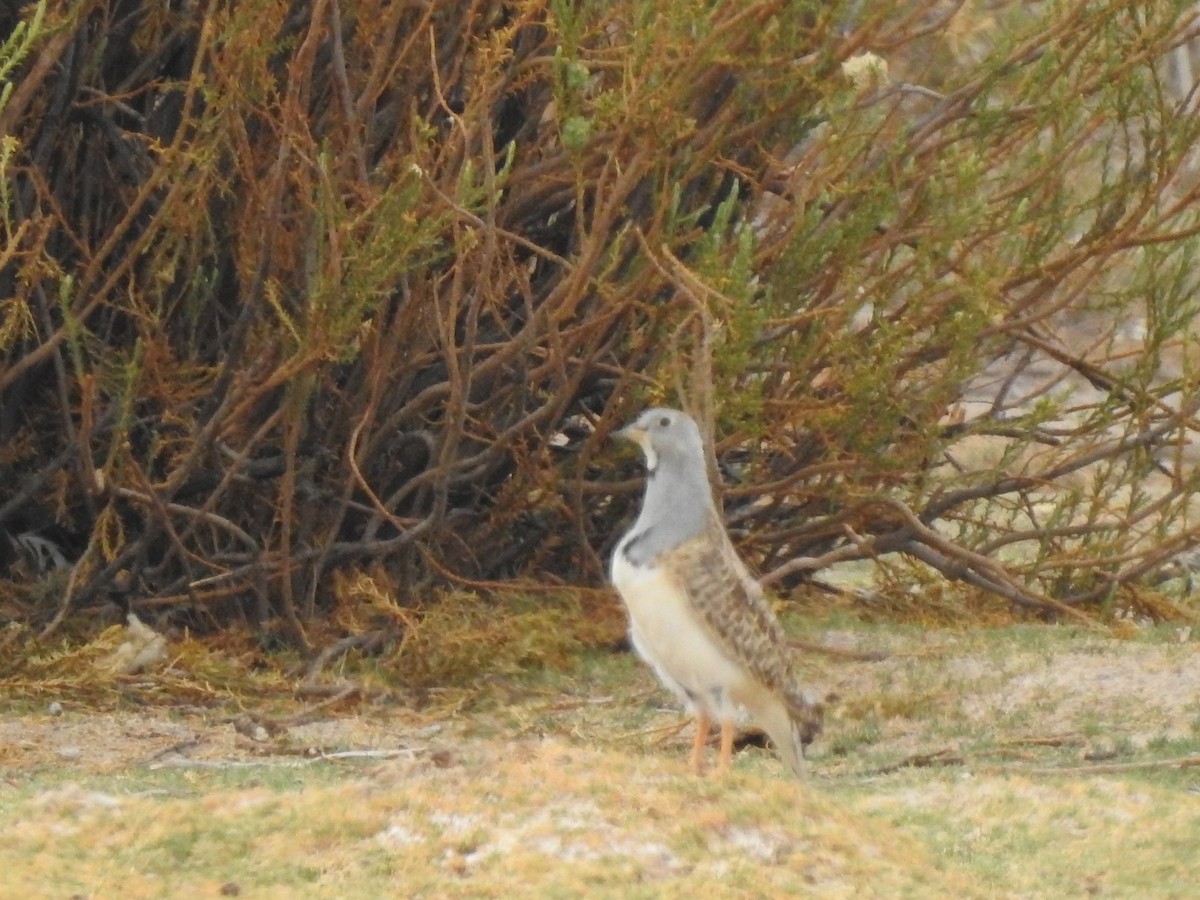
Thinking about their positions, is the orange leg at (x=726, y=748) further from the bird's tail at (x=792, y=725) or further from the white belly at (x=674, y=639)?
the bird's tail at (x=792, y=725)

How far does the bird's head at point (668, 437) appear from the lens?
4.76m

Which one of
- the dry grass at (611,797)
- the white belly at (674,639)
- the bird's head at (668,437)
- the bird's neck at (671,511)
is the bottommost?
the dry grass at (611,797)

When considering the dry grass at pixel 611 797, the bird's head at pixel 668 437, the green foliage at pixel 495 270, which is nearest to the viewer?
the dry grass at pixel 611 797

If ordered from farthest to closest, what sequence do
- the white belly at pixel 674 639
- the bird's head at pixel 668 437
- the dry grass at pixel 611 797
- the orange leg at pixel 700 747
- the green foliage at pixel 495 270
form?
1. the green foliage at pixel 495 270
2. the bird's head at pixel 668 437
3. the white belly at pixel 674 639
4. the orange leg at pixel 700 747
5. the dry grass at pixel 611 797

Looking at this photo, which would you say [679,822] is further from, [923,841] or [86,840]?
[86,840]

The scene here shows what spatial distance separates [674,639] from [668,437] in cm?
47

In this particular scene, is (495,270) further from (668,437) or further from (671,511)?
(671,511)

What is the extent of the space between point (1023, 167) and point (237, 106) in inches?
94.6

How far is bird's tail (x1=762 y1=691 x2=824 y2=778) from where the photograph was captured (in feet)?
15.8

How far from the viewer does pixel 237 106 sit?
5949 millimetres

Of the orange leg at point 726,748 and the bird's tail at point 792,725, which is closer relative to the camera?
the orange leg at point 726,748

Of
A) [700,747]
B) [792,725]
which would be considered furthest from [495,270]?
[700,747]

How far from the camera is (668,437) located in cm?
480

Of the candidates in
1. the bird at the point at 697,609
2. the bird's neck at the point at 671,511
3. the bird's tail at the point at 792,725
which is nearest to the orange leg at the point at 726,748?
the bird at the point at 697,609
